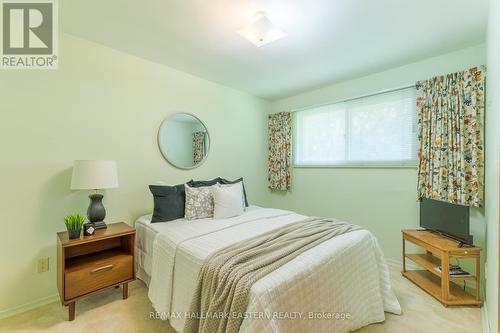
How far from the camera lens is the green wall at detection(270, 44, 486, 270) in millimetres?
2408

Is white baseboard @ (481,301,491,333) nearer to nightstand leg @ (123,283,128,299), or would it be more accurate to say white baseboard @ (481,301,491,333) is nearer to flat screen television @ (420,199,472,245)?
flat screen television @ (420,199,472,245)

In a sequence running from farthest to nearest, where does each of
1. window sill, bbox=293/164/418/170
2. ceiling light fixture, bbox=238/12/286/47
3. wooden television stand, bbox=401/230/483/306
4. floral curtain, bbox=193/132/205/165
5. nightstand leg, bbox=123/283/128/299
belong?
floral curtain, bbox=193/132/205/165 → window sill, bbox=293/164/418/170 → nightstand leg, bbox=123/283/128/299 → wooden television stand, bbox=401/230/483/306 → ceiling light fixture, bbox=238/12/286/47

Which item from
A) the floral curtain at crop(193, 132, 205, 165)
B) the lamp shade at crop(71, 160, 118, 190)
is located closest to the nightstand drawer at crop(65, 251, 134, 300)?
the lamp shade at crop(71, 160, 118, 190)

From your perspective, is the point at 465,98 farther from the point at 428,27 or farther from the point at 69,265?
the point at 69,265

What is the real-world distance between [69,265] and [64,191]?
68cm

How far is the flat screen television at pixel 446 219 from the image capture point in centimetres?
202

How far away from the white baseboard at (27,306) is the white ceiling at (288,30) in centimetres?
243

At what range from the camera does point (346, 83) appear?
3.19 m

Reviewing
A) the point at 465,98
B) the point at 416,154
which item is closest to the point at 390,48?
the point at 465,98

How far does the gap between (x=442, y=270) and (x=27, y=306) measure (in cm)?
363

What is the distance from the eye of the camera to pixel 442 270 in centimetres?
198

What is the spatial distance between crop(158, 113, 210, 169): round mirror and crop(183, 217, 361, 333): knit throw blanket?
166cm

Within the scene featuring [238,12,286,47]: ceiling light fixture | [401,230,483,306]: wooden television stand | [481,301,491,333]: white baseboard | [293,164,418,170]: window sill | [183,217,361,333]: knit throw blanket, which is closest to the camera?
[183,217,361,333]: knit throw blanket

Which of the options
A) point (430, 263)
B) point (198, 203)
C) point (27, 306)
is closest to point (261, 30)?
point (198, 203)
